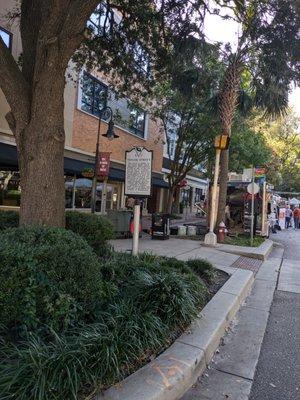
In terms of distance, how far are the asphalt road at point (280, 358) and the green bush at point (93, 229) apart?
9.83ft

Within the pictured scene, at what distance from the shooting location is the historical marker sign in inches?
284

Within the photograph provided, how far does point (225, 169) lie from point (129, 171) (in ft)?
30.5

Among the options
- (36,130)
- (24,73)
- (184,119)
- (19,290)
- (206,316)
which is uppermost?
(184,119)

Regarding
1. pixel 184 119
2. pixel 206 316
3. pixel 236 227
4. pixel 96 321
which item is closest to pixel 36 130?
pixel 96 321

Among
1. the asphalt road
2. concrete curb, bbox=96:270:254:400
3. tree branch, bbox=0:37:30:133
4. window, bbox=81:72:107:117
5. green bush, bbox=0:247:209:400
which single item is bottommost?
the asphalt road

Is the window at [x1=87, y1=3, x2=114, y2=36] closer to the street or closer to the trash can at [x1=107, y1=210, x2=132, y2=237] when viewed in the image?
the trash can at [x1=107, y1=210, x2=132, y2=237]

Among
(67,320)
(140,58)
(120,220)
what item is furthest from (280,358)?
(120,220)

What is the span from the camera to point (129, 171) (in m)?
7.39

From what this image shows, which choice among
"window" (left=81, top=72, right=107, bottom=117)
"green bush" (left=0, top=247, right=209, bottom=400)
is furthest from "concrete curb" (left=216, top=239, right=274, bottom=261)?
"window" (left=81, top=72, right=107, bottom=117)

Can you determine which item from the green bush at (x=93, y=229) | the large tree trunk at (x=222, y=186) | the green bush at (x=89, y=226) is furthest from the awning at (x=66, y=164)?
the green bush at (x=93, y=229)

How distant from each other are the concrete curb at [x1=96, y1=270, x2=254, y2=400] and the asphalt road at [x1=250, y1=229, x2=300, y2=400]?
544mm

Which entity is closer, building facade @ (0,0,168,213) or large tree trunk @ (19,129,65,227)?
large tree trunk @ (19,129,65,227)

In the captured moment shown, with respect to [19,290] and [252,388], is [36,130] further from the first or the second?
[252,388]

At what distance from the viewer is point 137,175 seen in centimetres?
734
